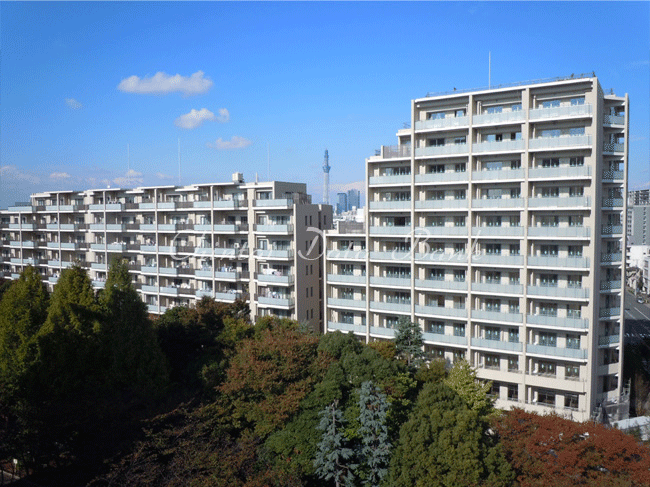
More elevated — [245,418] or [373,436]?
[373,436]

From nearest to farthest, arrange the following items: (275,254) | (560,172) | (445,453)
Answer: (445,453)
(560,172)
(275,254)

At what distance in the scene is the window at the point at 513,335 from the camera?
143 ft

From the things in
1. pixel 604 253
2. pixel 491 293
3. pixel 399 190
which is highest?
pixel 399 190

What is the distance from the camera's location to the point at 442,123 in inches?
1780

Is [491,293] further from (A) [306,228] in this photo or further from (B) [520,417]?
(A) [306,228]

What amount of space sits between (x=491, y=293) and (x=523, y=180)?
1012 centimetres

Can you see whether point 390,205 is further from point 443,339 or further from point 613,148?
point 613,148

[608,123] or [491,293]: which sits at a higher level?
[608,123]

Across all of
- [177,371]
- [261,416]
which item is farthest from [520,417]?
[177,371]

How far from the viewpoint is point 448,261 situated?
45.8 metres

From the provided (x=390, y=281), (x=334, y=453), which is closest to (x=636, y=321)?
(x=390, y=281)

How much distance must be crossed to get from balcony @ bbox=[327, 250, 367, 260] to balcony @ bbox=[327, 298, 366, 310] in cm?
442

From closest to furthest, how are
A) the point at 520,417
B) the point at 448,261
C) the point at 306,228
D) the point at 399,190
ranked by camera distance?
1. the point at 520,417
2. the point at 448,261
3. the point at 399,190
4. the point at 306,228

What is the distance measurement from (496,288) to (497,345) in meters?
4.98
